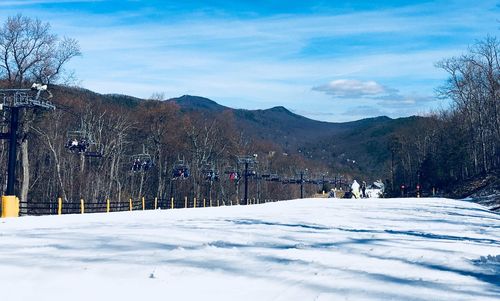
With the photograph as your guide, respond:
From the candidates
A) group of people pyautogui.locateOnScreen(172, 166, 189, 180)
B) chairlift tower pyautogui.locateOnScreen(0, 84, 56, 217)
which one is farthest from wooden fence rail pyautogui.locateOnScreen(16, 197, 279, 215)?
group of people pyautogui.locateOnScreen(172, 166, 189, 180)

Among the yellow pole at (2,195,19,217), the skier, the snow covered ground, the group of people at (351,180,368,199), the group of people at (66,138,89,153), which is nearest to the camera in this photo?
the snow covered ground

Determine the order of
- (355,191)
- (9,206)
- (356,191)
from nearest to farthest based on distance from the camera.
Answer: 1. (9,206)
2. (355,191)
3. (356,191)

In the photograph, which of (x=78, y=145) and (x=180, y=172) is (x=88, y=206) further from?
(x=78, y=145)

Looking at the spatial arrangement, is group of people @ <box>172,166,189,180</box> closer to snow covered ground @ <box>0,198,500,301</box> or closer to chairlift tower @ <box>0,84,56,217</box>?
chairlift tower @ <box>0,84,56,217</box>

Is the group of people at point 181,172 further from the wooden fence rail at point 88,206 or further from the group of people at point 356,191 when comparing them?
the group of people at point 356,191

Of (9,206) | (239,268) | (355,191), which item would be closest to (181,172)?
(9,206)

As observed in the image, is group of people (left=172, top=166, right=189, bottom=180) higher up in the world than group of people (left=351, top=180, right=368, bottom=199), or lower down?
higher up

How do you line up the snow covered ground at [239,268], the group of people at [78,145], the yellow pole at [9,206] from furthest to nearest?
the group of people at [78,145]
the yellow pole at [9,206]
the snow covered ground at [239,268]

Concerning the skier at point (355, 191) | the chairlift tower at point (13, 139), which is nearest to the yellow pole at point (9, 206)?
the chairlift tower at point (13, 139)

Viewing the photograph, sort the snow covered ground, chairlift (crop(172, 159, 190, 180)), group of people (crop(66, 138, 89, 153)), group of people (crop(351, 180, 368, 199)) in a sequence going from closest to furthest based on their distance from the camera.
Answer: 1. the snow covered ground
2. group of people (crop(66, 138, 89, 153))
3. chairlift (crop(172, 159, 190, 180))
4. group of people (crop(351, 180, 368, 199))

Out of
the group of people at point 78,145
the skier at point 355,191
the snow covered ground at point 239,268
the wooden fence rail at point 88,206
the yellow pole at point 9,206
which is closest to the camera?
the snow covered ground at point 239,268

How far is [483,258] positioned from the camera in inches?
432

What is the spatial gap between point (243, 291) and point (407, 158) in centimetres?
10417

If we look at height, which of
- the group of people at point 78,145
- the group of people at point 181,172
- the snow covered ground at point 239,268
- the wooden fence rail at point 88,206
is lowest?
the wooden fence rail at point 88,206
